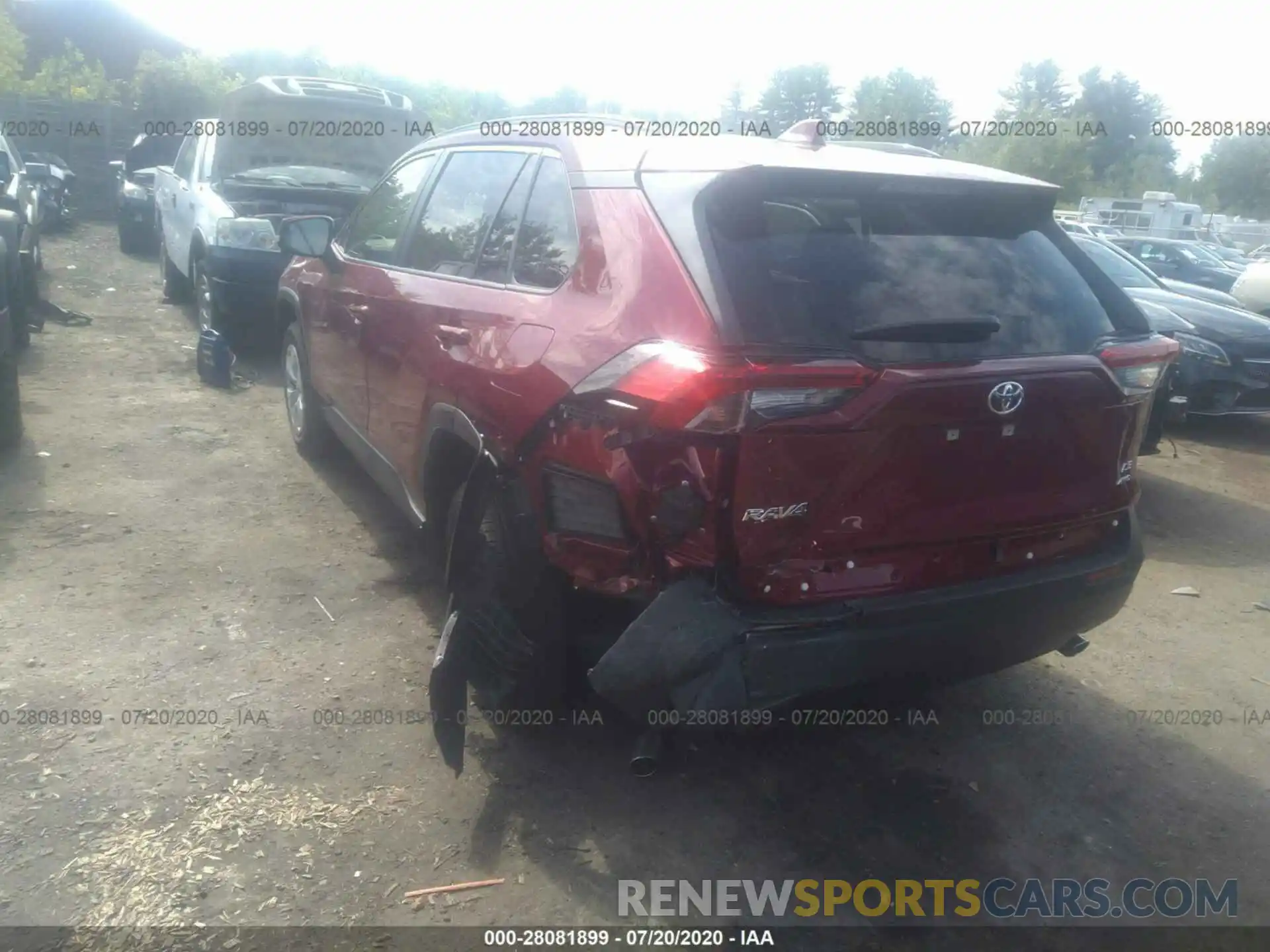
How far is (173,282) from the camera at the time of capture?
10.5m

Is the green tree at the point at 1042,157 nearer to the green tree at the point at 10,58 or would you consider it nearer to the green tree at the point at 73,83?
the green tree at the point at 73,83

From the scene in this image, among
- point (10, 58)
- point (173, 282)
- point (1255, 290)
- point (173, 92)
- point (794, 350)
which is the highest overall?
point (10, 58)

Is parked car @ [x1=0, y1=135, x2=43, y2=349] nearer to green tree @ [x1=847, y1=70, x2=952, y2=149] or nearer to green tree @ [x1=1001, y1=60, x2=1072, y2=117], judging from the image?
green tree @ [x1=847, y1=70, x2=952, y2=149]

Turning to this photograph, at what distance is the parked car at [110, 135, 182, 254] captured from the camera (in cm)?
1330

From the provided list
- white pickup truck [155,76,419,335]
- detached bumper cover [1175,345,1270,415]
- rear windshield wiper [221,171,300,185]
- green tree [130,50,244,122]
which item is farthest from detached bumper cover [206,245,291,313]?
green tree [130,50,244,122]

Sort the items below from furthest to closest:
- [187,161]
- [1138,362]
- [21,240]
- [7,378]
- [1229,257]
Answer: [1229,257] < [187,161] < [21,240] < [7,378] < [1138,362]

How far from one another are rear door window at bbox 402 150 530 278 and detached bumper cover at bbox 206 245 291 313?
4108 millimetres

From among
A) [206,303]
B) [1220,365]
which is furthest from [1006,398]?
[206,303]

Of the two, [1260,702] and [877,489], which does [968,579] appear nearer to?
[877,489]

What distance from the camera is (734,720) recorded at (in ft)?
9.01

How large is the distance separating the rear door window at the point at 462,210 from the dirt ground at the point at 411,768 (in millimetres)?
1470

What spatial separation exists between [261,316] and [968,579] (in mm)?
6790

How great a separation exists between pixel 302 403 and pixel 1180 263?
722 inches

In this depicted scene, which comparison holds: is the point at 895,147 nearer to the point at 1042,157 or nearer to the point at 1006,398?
the point at 1006,398
